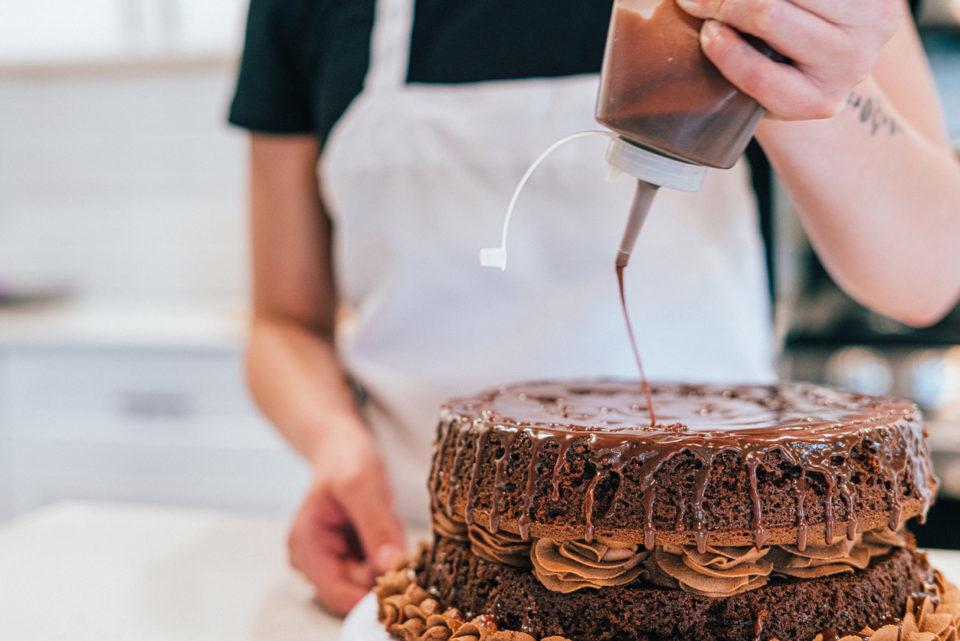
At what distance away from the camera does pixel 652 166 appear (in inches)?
22.2

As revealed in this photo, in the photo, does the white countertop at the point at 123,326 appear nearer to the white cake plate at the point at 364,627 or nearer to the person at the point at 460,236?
the person at the point at 460,236

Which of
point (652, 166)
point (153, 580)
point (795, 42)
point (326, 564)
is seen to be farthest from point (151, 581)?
point (795, 42)

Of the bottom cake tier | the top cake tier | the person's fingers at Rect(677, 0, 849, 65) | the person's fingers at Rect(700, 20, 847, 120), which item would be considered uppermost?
the person's fingers at Rect(677, 0, 849, 65)

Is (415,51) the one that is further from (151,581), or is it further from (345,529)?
(151,581)

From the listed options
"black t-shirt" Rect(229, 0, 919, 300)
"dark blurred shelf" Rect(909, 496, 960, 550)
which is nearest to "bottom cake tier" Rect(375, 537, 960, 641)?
"black t-shirt" Rect(229, 0, 919, 300)

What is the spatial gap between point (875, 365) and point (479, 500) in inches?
63.3

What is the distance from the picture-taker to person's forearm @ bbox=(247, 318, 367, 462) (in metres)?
1.08

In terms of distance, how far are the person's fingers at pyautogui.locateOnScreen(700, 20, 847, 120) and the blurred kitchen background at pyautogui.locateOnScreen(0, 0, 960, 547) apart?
53.8 inches

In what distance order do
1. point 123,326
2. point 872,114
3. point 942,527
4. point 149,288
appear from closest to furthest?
point 872,114
point 942,527
point 123,326
point 149,288

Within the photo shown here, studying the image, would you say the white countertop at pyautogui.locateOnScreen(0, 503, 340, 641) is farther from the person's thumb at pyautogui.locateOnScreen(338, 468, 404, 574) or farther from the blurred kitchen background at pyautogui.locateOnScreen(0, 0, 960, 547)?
the blurred kitchen background at pyautogui.locateOnScreen(0, 0, 960, 547)

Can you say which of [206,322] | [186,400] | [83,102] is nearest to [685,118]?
[186,400]

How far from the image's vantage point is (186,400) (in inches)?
96.8

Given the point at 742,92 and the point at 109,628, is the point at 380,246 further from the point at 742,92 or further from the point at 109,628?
the point at 742,92

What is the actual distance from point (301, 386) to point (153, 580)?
1.05 ft
